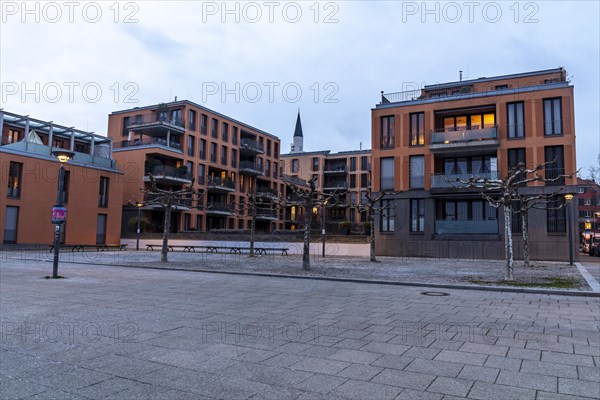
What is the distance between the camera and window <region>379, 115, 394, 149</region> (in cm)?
3547

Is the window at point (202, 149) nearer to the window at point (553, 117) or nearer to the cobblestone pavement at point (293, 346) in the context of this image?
the window at point (553, 117)

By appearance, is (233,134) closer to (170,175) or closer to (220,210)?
(220,210)

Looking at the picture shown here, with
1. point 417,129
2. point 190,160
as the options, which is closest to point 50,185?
point 190,160

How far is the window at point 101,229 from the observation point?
4256cm

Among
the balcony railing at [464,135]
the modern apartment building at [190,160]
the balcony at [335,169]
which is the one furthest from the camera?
the balcony at [335,169]

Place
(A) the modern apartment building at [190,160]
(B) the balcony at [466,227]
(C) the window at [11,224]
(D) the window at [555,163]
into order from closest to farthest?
(D) the window at [555,163] < (B) the balcony at [466,227] < (C) the window at [11,224] < (A) the modern apartment building at [190,160]

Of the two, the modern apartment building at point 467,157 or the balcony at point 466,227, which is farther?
the balcony at point 466,227

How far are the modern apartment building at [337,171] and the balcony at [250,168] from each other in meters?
9.50

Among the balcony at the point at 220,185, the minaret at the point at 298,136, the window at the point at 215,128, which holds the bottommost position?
the balcony at the point at 220,185

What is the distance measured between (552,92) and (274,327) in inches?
1188

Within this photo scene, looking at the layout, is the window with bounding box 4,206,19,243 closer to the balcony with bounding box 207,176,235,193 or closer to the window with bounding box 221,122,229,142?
the balcony with bounding box 207,176,235,193

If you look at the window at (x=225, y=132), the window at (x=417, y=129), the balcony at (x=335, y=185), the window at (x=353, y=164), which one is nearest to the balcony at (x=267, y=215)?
the window at (x=225, y=132)

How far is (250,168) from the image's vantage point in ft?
199

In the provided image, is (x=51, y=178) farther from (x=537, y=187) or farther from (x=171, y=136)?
(x=537, y=187)
